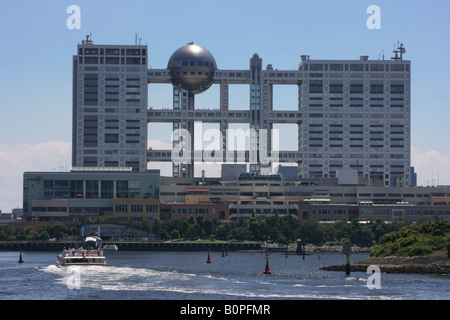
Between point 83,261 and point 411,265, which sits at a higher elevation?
point 411,265

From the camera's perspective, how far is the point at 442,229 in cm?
19450

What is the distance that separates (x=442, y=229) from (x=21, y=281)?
93380 mm

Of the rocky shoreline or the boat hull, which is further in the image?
the boat hull

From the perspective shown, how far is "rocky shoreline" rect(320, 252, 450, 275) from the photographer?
174 meters

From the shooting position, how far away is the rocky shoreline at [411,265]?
174 metres

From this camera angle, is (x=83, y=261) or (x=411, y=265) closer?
(x=411, y=265)

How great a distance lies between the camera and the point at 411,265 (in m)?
180

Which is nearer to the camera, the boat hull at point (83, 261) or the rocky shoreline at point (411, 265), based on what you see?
the rocky shoreline at point (411, 265)
